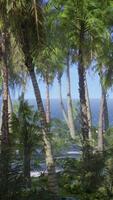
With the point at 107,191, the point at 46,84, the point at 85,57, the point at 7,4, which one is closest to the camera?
the point at 7,4

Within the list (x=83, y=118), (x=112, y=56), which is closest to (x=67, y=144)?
(x=112, y=56)

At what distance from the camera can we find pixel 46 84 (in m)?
42.7

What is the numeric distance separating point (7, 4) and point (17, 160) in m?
5.11

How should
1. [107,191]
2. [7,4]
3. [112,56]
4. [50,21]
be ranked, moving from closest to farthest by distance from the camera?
[7,4], [107,191], [50,21], [112,56]

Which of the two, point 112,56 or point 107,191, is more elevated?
point 112,56

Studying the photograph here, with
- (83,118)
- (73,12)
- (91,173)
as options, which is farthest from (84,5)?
(91,173)

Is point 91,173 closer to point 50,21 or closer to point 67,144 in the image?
point 50,21

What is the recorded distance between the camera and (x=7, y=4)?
55.9ft

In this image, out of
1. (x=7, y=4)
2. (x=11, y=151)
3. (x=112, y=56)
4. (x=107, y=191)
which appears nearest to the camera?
(x=11, y=151)

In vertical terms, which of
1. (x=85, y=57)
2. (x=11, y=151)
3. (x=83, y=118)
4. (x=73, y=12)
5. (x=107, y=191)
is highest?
(x=73, y=12)

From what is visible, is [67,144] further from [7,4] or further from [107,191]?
[7,4]

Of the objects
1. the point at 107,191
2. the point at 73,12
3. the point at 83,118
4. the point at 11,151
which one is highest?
the point at 73,12

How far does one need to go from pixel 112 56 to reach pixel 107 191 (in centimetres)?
1225

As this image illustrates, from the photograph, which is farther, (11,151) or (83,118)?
(83,118)
